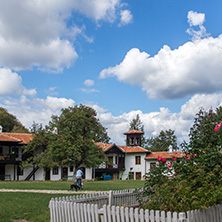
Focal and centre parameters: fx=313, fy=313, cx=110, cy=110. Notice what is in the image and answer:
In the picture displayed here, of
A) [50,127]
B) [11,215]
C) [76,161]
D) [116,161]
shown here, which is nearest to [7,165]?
[50,127]

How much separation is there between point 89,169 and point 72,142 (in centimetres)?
940

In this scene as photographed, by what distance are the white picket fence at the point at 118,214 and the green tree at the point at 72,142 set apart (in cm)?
2445

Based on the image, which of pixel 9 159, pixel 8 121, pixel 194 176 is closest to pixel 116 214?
pixel 194 176

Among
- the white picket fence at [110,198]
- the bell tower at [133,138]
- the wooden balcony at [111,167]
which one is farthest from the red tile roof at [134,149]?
the white picket fence at [110,198]

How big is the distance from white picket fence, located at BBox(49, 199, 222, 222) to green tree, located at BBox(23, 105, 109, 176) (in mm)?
24445

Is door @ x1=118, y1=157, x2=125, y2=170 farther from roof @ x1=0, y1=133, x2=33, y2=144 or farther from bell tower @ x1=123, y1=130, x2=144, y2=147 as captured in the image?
roof @ x1=0, y1=133, x2=33, y2=144

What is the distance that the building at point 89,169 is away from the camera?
3613 cm

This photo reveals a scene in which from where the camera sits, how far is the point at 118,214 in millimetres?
5855

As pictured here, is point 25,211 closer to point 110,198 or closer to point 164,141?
point 110,198

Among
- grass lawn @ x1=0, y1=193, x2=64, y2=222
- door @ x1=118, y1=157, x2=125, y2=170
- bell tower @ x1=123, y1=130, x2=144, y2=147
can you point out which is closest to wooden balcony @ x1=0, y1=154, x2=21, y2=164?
Result: door @ x1=118, y1=157, x2=125, y2=170

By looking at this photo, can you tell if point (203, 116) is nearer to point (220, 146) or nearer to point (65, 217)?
point (220, 146)

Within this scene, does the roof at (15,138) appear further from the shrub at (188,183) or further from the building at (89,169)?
the shrub at (188,183)

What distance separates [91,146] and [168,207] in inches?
1074

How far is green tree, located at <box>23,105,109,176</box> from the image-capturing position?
3188 centimetres
